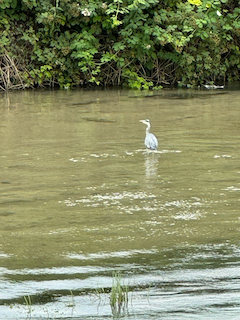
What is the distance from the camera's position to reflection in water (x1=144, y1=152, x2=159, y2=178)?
7465 mm

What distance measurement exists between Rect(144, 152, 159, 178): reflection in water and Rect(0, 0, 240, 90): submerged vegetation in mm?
7354

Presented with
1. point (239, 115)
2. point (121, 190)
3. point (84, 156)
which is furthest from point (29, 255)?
point (239, 115)

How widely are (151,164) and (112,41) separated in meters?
9.25

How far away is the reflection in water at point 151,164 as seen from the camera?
24.5 ft

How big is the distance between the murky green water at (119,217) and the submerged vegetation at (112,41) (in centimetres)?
484

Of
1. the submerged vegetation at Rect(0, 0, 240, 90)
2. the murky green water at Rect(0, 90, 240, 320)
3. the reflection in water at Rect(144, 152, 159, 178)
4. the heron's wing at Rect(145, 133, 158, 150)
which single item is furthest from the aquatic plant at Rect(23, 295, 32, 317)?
the submerged vegetation at Rect(0, 0, 240, 90)

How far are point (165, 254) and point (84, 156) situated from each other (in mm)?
3679

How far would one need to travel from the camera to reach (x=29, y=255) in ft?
16.0

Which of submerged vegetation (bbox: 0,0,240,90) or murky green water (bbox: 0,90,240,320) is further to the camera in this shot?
submerged vegetation (bbox: 0,0,240,90)

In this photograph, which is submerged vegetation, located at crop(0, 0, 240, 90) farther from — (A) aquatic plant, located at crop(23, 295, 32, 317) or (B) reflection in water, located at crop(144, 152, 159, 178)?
(A) aquatic plant, located at crop(23, 295, 32, 317)

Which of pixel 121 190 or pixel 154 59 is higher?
pixel 154 59

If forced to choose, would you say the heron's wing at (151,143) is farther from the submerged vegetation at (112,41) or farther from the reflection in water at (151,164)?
the submerged vegetation at (112,41)

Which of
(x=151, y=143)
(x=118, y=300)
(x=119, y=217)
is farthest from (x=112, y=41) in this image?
(x=118, y=300)

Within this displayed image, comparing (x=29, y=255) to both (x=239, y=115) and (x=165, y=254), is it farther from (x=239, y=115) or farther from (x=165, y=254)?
(x=239, y=115)
